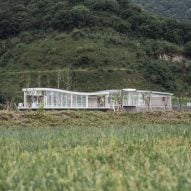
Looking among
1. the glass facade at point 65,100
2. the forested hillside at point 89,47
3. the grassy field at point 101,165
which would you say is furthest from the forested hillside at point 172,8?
the grassy field at point 101,165

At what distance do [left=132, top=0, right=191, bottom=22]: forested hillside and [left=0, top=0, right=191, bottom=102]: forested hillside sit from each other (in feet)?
106

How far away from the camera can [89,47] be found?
→ 9519 cm

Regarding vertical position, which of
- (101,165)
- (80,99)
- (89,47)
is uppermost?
(89,47)

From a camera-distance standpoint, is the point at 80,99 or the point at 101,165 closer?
the point at 101,165

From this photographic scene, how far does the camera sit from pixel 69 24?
10988 centimetres

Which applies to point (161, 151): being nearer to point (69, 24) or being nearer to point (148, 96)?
point (148, 96)

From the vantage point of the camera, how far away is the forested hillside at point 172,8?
490 ft

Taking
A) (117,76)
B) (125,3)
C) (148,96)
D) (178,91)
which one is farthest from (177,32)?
(148,96)

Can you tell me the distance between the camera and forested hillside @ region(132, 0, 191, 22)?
490 ft

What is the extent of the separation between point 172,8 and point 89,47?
212ft

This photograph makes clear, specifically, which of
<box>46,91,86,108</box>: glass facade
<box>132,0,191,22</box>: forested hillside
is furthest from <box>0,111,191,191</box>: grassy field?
<box>132,0,191,22</box>: forested hillside

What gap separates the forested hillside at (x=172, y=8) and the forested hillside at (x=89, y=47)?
106ft

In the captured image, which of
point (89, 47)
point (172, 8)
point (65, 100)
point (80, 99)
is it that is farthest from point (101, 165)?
point (172, 8)

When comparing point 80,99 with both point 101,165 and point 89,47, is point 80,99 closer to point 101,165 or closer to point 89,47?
point 89,47
